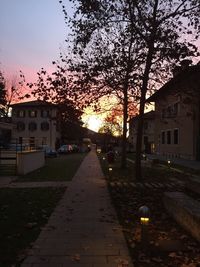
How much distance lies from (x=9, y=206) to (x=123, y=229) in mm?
4102

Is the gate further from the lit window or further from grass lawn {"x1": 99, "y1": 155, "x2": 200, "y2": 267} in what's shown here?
the lit window

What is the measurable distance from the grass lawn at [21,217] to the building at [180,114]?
6.73 m

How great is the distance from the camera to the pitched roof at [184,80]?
55.5ft

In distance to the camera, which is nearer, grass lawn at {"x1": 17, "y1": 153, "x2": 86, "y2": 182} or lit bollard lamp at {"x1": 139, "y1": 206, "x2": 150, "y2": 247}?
lit bollard lamp at {"x1": 139, "y1": 206, "x2": 150, "y2": 247}

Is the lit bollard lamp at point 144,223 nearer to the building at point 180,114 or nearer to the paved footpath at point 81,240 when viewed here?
the paved footpath at point 81,240

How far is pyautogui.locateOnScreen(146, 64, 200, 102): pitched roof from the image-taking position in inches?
666

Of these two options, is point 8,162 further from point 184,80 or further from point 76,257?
point 76,257

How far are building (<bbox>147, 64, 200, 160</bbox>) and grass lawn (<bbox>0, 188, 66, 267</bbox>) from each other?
6.73 meters

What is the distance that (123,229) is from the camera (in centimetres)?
850

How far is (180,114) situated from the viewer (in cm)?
4356

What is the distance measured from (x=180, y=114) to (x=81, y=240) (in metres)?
37.3

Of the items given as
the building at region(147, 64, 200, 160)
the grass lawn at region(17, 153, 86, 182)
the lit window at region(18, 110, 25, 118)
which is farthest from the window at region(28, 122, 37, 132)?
the grass lawn at region(17, 153, 86, 182)

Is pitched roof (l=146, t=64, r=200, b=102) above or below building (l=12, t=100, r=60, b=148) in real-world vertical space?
below

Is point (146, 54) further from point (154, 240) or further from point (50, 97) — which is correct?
point (154, 240)
